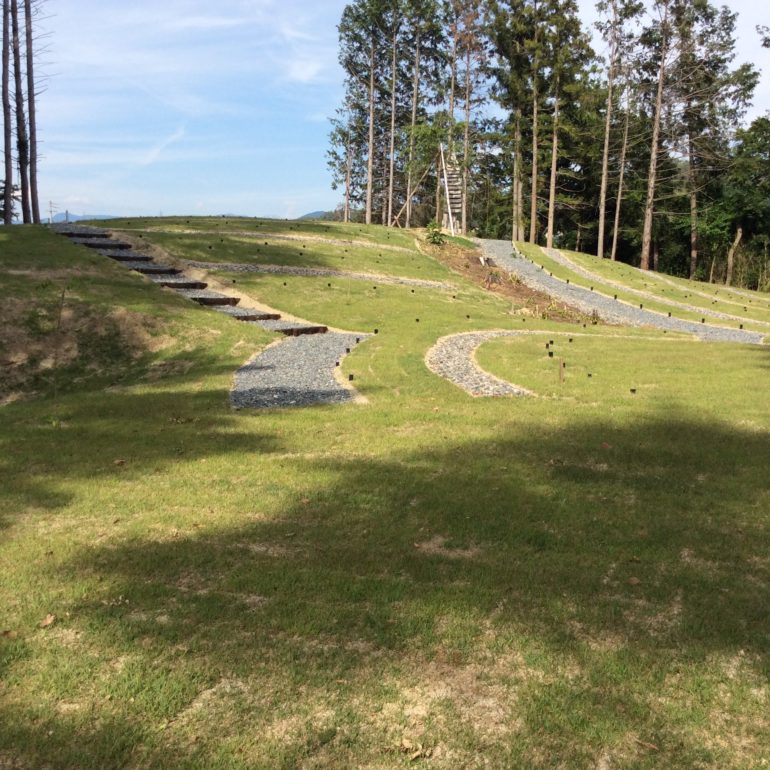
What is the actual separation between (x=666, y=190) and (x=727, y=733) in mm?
48344

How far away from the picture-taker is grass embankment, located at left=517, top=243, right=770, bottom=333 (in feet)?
77.2

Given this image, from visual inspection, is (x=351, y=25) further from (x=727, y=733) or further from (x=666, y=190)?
(x=727, y=733)

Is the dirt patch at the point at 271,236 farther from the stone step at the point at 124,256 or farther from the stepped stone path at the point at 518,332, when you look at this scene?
the stepped stone path at the point at 518,332

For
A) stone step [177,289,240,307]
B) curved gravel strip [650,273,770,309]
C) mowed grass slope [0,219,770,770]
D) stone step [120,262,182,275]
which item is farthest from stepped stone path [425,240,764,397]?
stone step [120,262,182,275]

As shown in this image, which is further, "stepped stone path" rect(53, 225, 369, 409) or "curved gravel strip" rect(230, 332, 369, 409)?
"stepped stone path" rect(53, 225, 369, 409)

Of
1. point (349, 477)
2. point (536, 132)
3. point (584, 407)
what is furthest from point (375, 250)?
point (349, 477)

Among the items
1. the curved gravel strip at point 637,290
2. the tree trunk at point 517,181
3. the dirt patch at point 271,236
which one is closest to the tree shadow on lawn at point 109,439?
the dirt patch at point 271,236

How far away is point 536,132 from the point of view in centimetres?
3909

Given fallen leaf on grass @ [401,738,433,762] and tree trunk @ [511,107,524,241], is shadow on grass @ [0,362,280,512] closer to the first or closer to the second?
fallen leaf on grass @ [401,738,433,762]

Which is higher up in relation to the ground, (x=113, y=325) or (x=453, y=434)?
(x=113, y=325)

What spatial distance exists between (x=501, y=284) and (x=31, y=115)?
75.0ft

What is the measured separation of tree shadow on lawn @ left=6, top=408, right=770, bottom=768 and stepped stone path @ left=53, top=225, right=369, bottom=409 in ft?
11.5

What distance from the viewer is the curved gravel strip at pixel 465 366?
10.2 m

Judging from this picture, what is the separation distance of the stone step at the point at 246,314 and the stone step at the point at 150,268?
3.45 m
